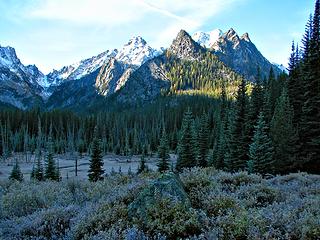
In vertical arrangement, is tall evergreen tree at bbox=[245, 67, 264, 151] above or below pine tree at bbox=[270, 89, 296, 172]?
above

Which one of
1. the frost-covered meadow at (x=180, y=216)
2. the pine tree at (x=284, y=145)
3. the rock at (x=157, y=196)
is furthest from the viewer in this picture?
the pine tree at (x=284, y=145)

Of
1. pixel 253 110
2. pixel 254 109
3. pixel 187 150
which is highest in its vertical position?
pixel 254 109

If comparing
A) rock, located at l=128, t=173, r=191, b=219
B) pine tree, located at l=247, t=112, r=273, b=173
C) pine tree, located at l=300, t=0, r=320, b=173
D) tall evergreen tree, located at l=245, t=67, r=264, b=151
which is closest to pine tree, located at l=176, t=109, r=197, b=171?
tall evergreen tree, located at l=245, t=67, r=264, b=151

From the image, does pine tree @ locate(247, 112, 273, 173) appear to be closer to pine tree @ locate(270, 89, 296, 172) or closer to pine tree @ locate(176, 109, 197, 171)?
pine tree @ locate(270, 89, 296, 172)

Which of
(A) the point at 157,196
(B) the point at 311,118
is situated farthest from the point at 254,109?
(A) the point at 157,196

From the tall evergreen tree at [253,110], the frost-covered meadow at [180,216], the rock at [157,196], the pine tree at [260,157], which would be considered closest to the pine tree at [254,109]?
the tall evergreen tree at [253,110]

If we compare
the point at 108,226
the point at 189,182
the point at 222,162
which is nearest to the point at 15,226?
the point at 108,226

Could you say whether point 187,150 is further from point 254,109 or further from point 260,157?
point 260,157

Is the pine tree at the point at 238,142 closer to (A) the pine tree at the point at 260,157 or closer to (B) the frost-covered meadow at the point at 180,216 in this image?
(A) the pine tree at the point at 260,157

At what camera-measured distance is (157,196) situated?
21.8 ft

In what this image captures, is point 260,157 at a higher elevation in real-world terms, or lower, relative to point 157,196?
lower

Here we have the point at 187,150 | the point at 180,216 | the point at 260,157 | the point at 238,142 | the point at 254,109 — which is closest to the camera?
the point at 180,216

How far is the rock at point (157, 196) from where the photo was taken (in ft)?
21.4

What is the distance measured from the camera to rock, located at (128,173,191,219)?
6.53m
